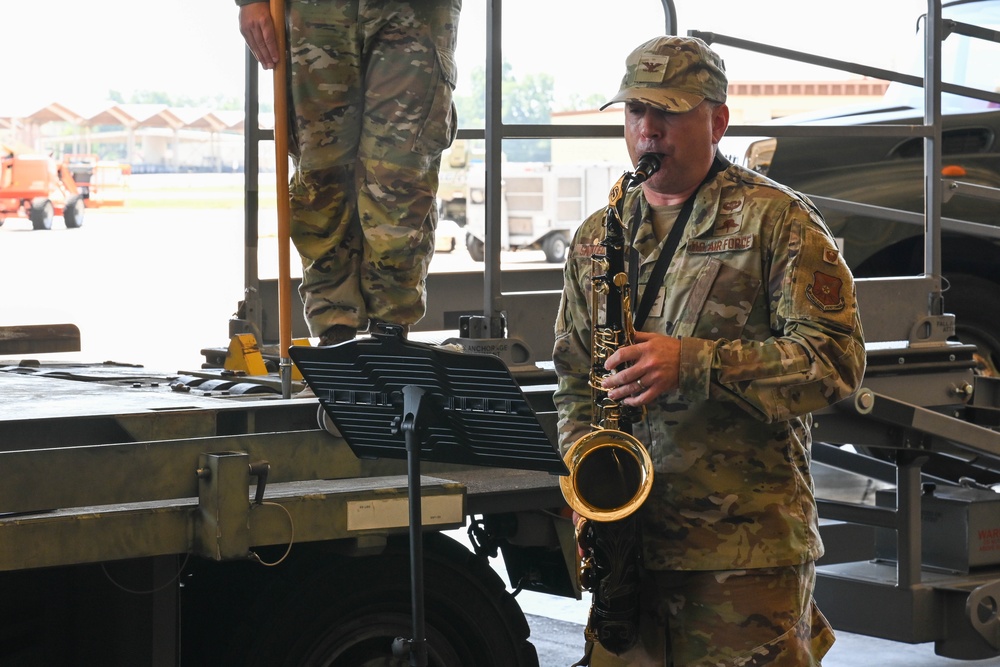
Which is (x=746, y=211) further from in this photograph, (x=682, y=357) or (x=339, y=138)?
(x=339, y=138)

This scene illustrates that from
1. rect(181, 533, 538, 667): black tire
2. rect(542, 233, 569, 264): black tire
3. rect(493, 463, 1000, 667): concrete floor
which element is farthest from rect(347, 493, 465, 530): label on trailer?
rect(542, 233, 569, 264): black tire

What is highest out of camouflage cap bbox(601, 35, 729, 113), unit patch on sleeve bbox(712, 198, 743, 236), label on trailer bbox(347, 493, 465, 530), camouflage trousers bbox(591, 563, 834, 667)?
camouflage cap bbox(601, 35, 729, 113)

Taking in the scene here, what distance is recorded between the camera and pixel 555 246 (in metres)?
23.5

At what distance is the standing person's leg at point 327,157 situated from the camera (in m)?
3.34

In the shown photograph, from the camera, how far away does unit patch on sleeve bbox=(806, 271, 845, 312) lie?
8.13 ft

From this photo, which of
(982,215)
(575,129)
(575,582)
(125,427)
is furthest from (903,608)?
(125,427)

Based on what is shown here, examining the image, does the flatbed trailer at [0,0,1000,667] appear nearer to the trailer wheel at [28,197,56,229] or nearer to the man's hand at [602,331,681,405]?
the man's hand at [602,331,681,405]

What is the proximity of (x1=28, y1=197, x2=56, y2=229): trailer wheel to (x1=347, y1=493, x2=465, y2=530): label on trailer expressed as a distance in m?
16.8

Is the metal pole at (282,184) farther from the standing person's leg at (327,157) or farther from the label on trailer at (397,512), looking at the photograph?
the label on trailer at (397,512)

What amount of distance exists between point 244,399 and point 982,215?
4198 millimetres

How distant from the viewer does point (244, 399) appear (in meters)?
3.34

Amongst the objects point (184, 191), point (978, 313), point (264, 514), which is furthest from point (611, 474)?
point (184, 191)

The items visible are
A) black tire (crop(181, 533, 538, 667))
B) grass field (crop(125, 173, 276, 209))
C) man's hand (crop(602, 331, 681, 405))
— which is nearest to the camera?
man's hand (crop(602, 331, 681, 405))

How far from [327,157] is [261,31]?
0.35 m
